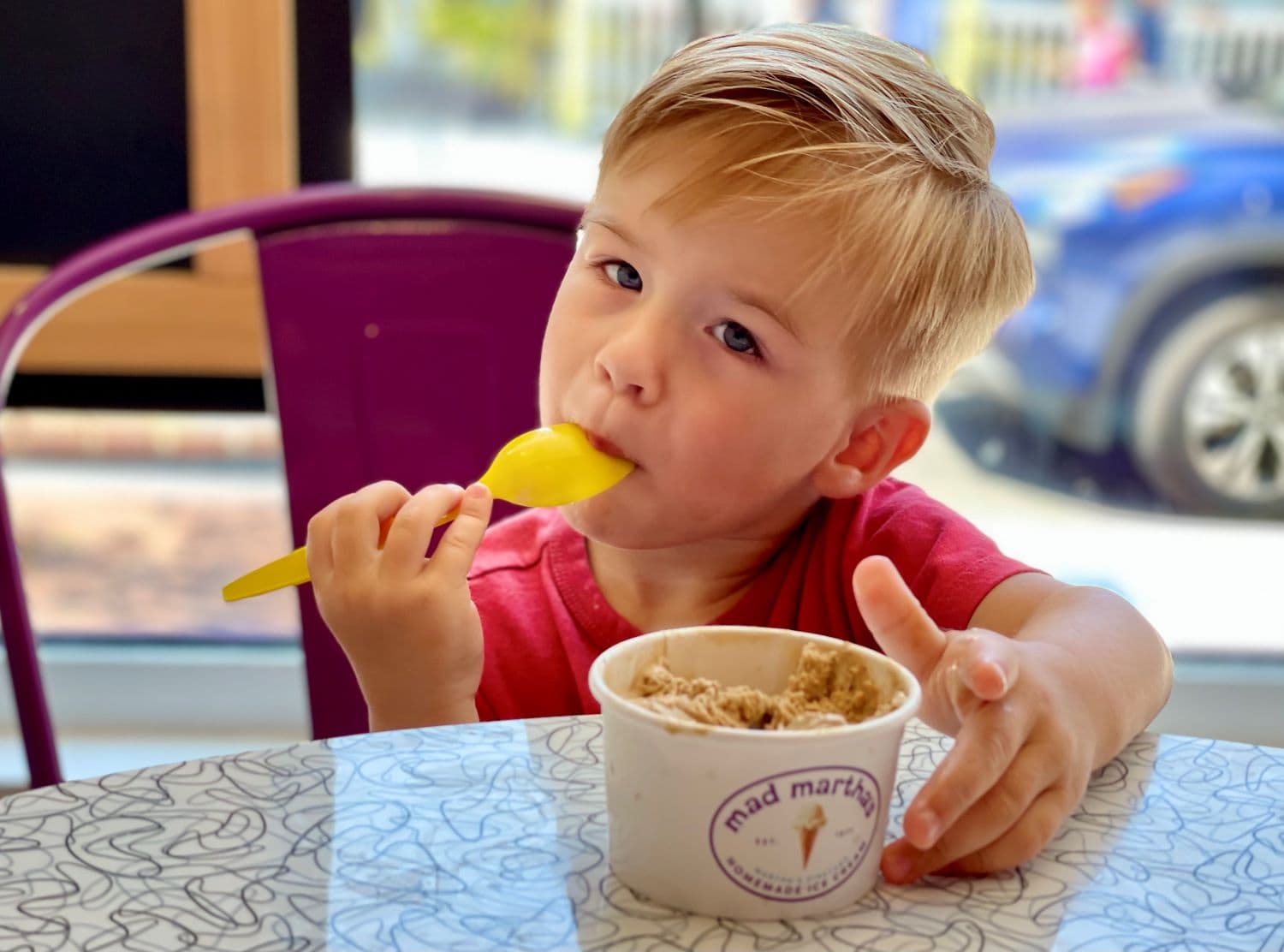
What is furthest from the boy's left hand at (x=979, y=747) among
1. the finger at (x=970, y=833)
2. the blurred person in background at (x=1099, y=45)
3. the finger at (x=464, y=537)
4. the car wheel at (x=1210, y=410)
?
the car wheel at (x=1210, y=410)

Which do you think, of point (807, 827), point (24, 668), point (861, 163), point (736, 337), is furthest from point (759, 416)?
point (24, 668)

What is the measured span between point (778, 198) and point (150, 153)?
1.03 meters

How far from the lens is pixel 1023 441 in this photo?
2309mm

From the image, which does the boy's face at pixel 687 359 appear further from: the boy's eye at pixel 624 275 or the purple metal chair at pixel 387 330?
the purple metal chair at pixel 387 330

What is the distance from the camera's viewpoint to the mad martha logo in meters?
0.53

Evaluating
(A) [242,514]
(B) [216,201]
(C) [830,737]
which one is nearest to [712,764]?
(C) [830,737]

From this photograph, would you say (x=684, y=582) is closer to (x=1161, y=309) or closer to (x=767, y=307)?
(x=767, y=307)

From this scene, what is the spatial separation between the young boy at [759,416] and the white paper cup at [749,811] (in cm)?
11

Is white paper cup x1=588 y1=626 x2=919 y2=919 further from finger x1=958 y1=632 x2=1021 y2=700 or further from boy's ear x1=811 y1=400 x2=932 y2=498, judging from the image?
boy's ear x1=811 y1=400 x2=932 y2=498

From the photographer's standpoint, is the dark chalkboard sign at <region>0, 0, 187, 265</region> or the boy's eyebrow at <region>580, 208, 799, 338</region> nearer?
the boy's eyebrow at <region>580, 208, 799, 338</region>

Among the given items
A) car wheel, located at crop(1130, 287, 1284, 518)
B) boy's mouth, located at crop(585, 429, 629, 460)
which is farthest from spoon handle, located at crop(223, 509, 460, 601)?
car wheel, located at crop(1130, 287, 1284, 518)

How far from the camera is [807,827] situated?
1.77 ft

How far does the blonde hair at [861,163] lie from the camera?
848 mm

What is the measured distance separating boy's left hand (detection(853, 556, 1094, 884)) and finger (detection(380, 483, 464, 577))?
235 millimetres
